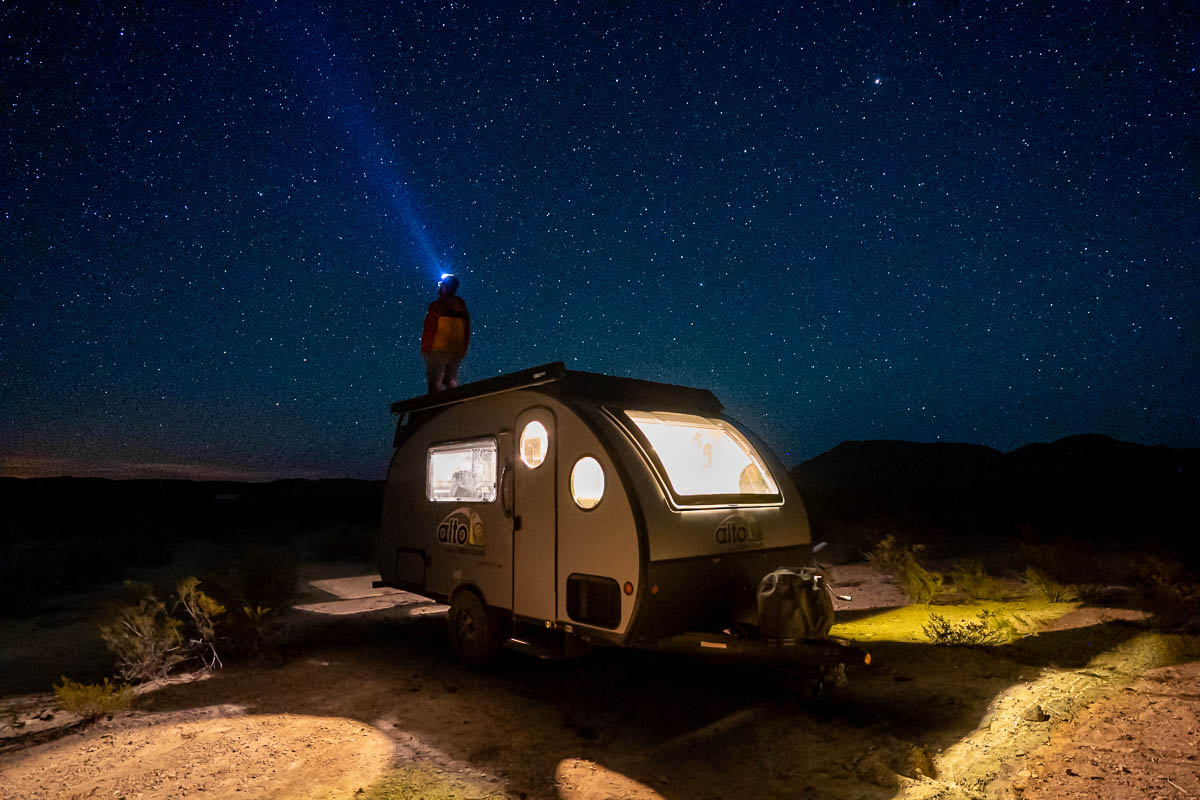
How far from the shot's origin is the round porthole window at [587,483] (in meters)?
5.10

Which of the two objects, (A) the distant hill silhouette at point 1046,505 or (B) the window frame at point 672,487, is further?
(A) the distant hill silhouette at point 1046,505

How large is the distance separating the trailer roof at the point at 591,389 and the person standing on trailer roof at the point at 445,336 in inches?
65.4

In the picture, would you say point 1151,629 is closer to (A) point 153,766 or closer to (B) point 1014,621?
(B) point 1014,621

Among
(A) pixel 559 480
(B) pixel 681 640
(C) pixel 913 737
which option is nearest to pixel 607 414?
(A) pixel 559 480

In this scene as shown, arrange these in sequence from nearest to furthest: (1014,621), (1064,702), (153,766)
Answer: (153,766), (1064,702), (1014,621)

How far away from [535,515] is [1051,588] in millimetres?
7897

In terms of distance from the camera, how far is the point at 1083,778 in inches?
147

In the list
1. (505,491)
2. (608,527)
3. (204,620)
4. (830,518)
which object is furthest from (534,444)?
(830,518)

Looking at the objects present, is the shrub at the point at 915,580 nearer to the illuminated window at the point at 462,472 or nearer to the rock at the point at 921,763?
the rock at the point at 921,763

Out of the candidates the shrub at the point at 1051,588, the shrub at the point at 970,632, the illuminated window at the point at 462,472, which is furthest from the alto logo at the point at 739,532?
the shrub at the point at 1051,588

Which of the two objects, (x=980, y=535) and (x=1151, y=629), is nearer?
(x=1151, y=629)

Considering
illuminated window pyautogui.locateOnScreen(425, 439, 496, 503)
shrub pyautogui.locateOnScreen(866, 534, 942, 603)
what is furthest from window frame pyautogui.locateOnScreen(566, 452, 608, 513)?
shrub pyautogui.locateOnScreen(866, 534, 942, 603)

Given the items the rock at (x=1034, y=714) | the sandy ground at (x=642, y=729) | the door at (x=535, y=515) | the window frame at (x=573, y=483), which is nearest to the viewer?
the sandy ground at (x=642, y=729)

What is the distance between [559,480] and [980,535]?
18.7 meters
